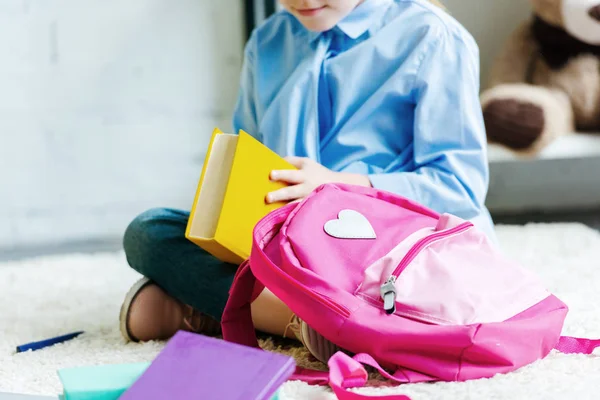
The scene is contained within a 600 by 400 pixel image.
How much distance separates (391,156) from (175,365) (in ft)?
1.53

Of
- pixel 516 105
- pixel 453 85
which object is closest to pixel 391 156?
pixel 453 85

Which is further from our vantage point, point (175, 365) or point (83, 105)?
point (83, 105)

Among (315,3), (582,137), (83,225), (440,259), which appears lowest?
(83,225)

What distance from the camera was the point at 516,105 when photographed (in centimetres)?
143

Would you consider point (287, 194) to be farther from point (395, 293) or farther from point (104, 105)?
point (104, 105)

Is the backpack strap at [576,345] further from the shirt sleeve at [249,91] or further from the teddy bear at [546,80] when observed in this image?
the teddy bear at [546,80]

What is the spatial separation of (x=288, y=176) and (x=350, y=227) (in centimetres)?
10

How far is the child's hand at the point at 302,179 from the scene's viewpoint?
2.46 feet

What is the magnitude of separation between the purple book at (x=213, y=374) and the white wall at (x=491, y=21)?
131 centimetres

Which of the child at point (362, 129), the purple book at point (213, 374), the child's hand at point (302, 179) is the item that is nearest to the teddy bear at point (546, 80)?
the child at point (362, 129)

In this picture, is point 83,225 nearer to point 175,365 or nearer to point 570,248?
point 570,248

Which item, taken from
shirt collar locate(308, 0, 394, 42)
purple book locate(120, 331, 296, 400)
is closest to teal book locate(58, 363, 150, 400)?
purple book locate(120, 331, 296, 400)

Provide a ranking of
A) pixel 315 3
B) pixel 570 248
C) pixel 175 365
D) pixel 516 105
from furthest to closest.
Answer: pixel 516 105 → pixel 570 248 → pixel 315 3 → pixel 175 365

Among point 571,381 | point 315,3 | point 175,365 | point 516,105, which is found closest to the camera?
point 175,365
